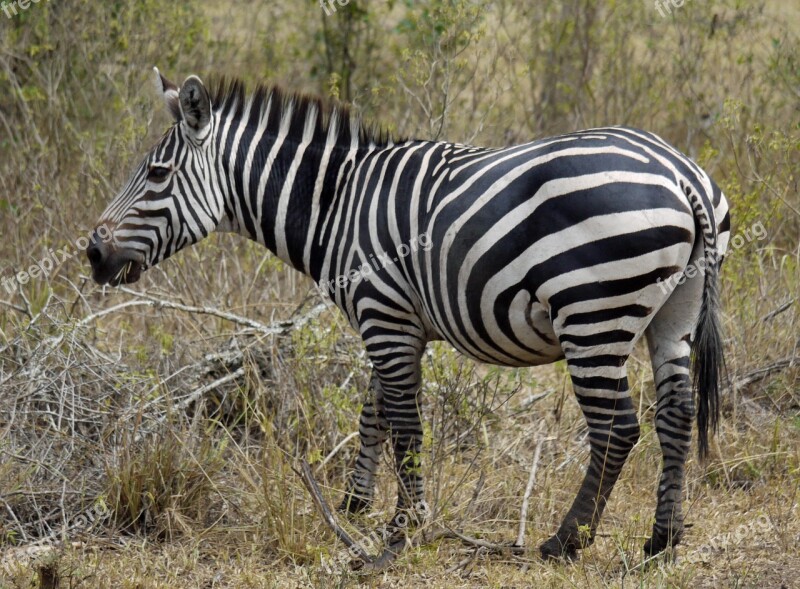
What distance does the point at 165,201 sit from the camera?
5168 mm

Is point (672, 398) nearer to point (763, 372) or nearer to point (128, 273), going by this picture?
point (763, 372)

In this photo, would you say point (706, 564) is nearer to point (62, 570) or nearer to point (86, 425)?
point (62, 570)

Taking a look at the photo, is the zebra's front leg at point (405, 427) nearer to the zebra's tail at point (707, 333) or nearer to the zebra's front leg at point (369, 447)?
the zebra's front leg at point (369, 447)

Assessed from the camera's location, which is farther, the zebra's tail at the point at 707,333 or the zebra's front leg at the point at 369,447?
the zebra's front leg at the point at 369,447

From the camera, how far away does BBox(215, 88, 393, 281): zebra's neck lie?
5191mm

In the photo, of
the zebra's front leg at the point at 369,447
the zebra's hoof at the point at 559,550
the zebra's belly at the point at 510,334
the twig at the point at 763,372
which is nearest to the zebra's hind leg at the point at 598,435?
the zebra's hoof at the point at 559,550

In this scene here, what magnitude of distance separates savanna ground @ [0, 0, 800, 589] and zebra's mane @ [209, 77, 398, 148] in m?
1.39

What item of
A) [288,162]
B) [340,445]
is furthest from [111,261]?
[340,445]

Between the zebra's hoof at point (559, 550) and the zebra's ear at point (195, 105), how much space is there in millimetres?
2897

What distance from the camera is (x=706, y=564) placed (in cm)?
469

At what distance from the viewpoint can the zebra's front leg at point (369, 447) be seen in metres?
5.45

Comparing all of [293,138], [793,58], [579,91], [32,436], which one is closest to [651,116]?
[579,91]

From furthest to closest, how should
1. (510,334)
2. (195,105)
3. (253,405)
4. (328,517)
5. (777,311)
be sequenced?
(777,311) < (253,405) < (195,105) < (328,517) < (510,334)

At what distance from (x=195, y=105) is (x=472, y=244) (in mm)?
→ 1807
